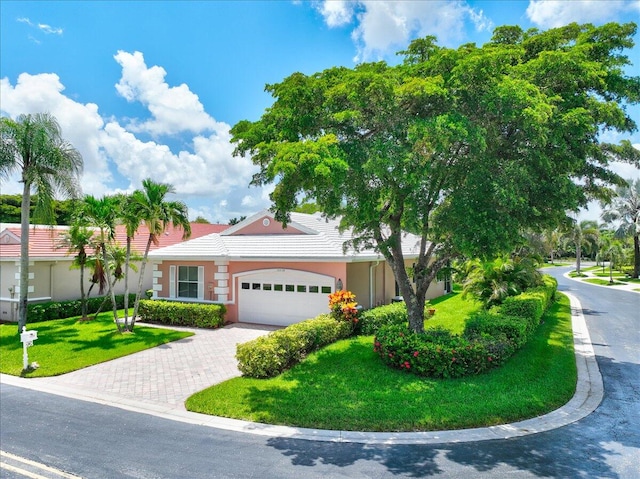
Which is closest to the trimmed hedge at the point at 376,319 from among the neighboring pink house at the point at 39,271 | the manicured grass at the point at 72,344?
the manicured grass at the point at 72,344

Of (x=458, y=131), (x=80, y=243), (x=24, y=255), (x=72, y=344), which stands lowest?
(x=72, y=344)

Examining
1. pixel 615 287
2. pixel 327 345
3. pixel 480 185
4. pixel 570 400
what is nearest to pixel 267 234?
pixel 327 345

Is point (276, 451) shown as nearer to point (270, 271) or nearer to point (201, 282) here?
point (270, 271)

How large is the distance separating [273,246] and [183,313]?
4.96m

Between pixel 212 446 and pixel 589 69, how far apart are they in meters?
10.9

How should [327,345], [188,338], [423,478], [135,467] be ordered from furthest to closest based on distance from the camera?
[188,338] < [327,345] < [135,467] < [423,478]

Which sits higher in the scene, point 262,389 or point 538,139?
point 538,139

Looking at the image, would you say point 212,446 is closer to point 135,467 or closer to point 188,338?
point 135,467

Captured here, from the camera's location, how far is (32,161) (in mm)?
15641

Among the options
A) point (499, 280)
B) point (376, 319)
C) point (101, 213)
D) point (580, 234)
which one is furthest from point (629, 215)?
point (101, 213)

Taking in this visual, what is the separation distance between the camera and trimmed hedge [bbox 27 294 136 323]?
19.1 meters

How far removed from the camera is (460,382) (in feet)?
32.3

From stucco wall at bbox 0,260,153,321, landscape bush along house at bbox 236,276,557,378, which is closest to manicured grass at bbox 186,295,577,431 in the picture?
landscape bush along house at bbox 236,276,557,378

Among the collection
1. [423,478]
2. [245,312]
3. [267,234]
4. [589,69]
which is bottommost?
[423,478]
